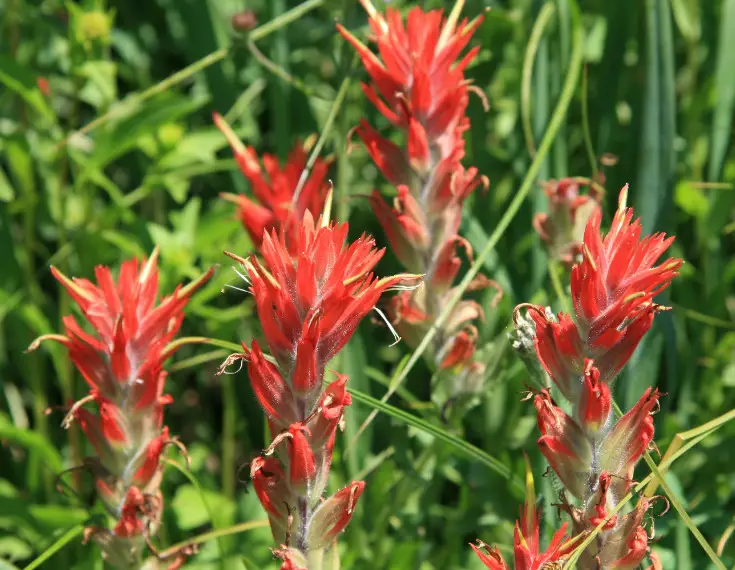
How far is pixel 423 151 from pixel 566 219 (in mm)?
249

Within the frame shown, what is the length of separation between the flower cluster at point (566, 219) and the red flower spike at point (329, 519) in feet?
1.62

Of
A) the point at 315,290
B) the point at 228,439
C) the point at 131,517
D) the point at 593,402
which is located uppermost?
the point at 315,290

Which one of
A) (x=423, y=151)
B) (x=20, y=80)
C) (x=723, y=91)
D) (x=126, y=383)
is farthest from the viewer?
(x=723, y=91)

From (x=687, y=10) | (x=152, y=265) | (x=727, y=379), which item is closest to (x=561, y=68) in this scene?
(x=687, y=10)

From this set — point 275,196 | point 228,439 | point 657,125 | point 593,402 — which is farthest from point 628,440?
point 228,439

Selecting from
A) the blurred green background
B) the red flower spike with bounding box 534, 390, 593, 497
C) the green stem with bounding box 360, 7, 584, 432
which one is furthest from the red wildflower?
the red flower spike with bounding box 534, 390, 593, 497

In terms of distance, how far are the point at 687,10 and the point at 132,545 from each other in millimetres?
1285

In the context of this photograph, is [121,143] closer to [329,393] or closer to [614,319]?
[329,393]

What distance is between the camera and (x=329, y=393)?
821 mm

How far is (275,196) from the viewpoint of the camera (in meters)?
1.24

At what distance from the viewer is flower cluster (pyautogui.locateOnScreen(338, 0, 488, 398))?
3.45ft

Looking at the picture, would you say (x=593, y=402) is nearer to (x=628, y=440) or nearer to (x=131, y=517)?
(x=628, y=440)

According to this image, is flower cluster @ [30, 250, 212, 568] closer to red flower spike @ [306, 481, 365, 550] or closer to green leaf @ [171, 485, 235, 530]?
red flower spike @ [306, 481, 365, 550]

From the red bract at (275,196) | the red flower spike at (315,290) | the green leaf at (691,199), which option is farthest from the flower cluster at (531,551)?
the green leaf at (691,199)
